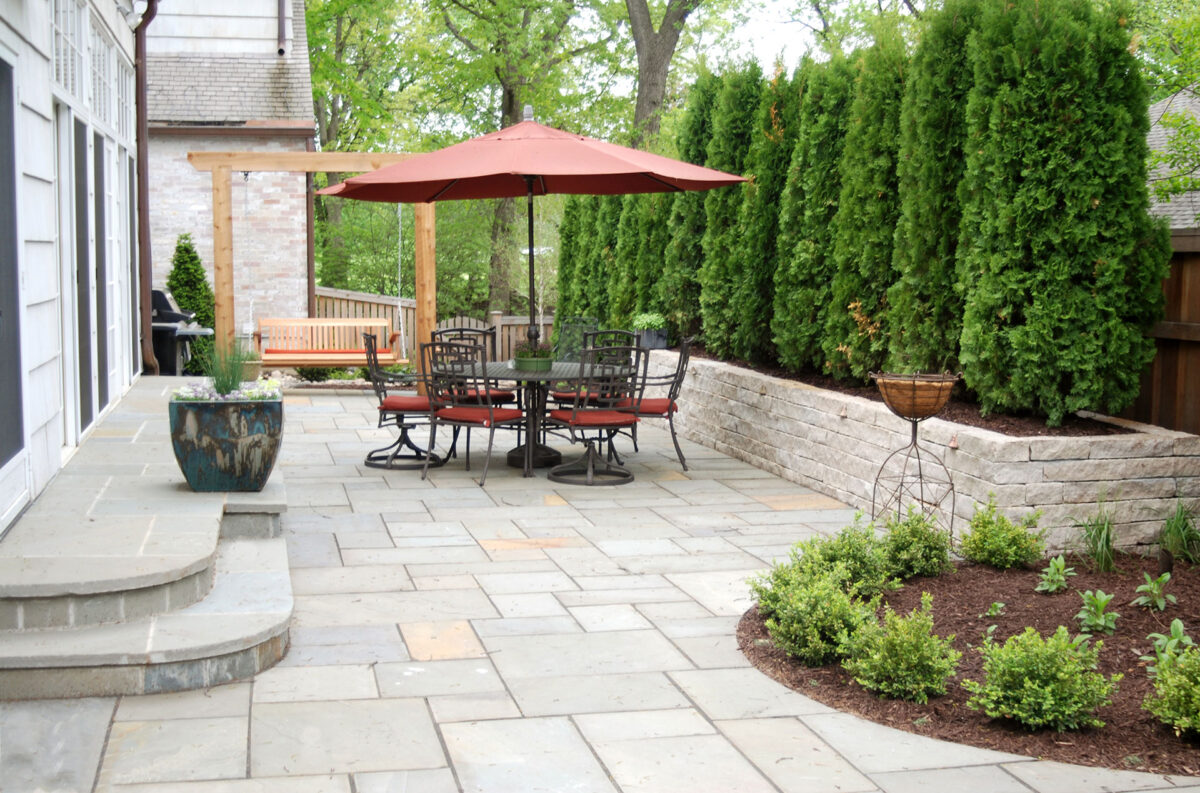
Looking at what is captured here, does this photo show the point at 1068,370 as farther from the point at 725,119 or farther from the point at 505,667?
the point at 725,119

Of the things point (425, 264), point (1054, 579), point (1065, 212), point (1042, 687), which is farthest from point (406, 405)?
point (425, 264)

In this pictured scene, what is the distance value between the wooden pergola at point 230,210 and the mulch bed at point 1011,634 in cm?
853

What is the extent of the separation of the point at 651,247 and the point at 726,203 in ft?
6.25

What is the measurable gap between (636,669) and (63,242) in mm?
4291

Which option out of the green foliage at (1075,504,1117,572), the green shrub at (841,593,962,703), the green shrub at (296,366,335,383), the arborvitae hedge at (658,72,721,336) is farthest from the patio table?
the green shrub at (296,366,335,383)

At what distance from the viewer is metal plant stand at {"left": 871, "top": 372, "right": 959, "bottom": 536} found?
522 cm

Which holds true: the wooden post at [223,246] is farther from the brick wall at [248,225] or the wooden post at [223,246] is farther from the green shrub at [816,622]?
the green shrub at [816,622]

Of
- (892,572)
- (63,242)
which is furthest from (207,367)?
(892,572)

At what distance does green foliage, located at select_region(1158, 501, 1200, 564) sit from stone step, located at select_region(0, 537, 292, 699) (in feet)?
12.2

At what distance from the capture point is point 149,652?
138 inches

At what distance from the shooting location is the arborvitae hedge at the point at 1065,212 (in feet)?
18.0

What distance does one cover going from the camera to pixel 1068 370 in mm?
5613

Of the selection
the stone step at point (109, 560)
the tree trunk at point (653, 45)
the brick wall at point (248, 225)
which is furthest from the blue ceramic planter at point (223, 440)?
the tree trunk at point (653, 45)

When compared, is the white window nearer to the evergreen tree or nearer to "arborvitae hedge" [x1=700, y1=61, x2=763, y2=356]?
"arborvitae hedge" [x1=700, y1=61, x2=763, y2=356]
